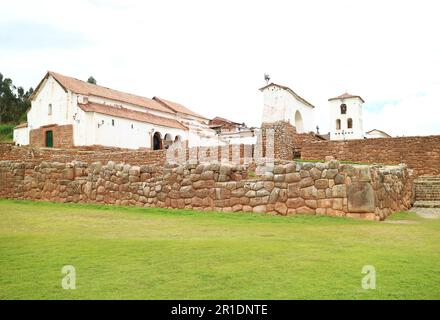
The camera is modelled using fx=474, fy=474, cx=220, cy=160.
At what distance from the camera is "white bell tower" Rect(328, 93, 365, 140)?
58.4m

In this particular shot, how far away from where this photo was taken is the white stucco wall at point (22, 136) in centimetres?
4191

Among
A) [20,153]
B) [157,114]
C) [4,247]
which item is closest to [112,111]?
[157,114]

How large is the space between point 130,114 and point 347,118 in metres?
30.6

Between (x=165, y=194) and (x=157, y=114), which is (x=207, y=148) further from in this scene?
(x=157, y=114)

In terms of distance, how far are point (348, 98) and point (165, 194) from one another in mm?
50273

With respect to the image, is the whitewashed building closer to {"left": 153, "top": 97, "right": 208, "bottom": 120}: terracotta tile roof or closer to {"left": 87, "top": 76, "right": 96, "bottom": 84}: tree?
{"left": 153, "top": 97, "right": 208, "bottom": 120}: terracotta tile roof

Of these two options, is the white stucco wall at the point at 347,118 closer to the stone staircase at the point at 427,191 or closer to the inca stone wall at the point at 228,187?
the stone staircase at the point at 427,191

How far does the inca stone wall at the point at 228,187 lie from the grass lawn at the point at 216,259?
1082mm

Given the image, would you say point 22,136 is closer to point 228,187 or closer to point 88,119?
point 88,119

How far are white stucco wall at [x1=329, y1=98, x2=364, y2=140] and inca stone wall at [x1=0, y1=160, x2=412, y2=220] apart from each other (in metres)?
44.3

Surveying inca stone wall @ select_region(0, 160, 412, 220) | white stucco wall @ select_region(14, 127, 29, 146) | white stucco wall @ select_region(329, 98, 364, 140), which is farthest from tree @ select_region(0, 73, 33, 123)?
inca stone wall @ select_region(0, 160, 412, 220)

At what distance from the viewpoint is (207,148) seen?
22016 mm

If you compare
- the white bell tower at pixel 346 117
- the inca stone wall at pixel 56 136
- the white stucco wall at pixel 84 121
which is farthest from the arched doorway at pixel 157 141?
the white bell tower at pixel 346 117

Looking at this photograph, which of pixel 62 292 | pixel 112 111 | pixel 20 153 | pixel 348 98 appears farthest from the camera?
pixel 348 98
